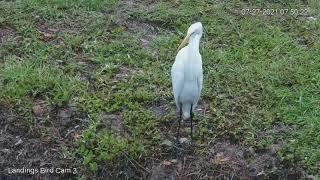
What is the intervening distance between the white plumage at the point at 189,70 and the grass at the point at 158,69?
460 mm

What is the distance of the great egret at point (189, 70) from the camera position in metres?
3.33

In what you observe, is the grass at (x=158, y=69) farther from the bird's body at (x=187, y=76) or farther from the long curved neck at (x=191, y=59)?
the long curved neck at (x=191, y=59)

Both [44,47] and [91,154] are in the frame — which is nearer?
[91,154]

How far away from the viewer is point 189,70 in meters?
3.33

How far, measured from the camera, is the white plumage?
3.33 m

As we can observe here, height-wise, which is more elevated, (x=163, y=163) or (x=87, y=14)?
(x=87, y=14)

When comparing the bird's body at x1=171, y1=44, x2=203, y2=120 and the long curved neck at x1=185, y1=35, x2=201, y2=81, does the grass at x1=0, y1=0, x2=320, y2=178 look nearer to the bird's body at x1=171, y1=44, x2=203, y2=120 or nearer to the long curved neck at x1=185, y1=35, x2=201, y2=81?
the bird's body at x1=171, y1=44, x2=203, y2=120

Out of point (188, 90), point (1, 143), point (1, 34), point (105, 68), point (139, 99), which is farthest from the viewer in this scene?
point (1, 34)

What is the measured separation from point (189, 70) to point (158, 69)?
118 centimetres

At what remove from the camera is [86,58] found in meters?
4.59

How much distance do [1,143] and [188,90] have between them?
1.41m

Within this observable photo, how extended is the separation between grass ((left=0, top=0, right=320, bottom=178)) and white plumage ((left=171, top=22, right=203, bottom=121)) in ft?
1.51

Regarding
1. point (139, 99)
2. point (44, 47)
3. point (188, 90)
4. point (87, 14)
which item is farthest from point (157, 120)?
point (87, 14)

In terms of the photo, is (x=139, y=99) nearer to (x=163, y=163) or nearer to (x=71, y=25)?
(x=163, y=163)
